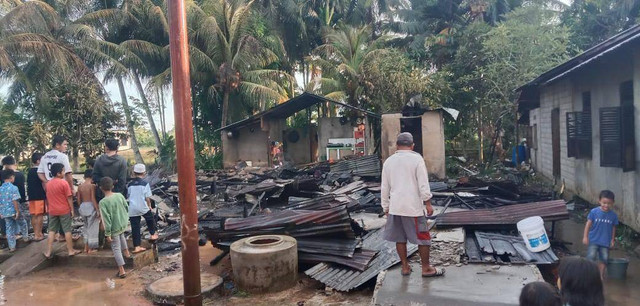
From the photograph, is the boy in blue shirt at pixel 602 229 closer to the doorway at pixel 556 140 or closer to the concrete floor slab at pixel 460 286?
the concrete floor slab at pixel 460 286

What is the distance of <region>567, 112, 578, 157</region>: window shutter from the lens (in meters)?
9.79

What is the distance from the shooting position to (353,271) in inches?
235

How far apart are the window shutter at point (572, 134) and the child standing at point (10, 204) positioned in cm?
1100

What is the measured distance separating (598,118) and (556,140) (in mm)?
3807

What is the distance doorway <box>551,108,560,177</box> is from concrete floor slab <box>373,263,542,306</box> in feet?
29.2

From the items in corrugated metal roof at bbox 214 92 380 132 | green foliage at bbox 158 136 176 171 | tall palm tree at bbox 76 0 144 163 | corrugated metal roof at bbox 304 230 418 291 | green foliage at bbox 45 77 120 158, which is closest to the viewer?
corrugated metal roof at bbox 304 230 418 291

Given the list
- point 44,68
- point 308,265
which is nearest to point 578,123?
point 308,265

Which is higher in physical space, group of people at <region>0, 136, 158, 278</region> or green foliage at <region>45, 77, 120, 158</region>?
green foliage at <region>45, 77, 120, 158</region>

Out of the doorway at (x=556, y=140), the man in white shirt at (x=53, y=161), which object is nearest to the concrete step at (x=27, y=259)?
the man in white shirt at (x=53, y=161)

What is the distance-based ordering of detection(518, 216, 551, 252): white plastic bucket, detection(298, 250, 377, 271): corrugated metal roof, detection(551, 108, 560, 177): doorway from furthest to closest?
detection(551, 108, 560, 177): doorway < detection(298, 250, 377, 271): corrugated metal roof < detection(518, 216, 551, 252): white plastic bucket

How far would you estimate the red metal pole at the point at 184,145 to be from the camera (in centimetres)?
426

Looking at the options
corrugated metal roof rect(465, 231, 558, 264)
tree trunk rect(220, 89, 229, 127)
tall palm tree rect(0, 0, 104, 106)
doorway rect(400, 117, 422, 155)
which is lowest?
corrugated metal roof rect(465, 231, 558, 264)

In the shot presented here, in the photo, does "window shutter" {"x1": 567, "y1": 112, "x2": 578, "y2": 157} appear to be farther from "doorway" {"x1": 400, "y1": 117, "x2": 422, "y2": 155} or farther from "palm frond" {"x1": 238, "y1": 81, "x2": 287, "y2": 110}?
"palm frond" {"x1": 238, "y1": 81, "x2": 287, "y2": 110}

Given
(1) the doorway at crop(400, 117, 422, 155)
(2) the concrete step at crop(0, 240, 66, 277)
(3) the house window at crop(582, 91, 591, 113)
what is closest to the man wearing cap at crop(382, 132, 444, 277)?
(2) the concrete step at crop(0, 240, 66, 277)
